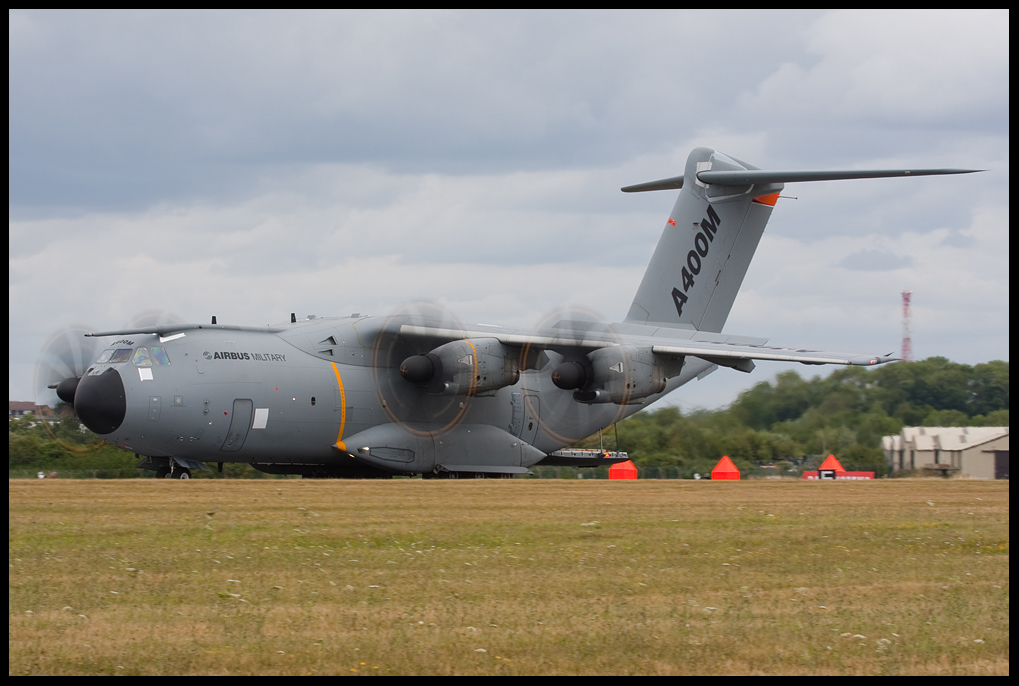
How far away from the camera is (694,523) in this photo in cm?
1370

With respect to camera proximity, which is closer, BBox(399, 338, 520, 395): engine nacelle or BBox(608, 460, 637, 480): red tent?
BBox(399, 338, 520, 395): engine nacelle

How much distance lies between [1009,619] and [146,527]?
8261mm

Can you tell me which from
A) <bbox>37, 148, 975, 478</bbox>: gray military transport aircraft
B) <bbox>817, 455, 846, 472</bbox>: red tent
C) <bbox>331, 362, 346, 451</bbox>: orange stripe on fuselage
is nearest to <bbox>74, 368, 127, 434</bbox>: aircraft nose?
<bbox>37, 148, 975, 478</bbox>: gray military transport aircraft

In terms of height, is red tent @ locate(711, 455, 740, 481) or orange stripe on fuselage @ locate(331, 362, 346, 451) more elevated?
orange stripe on fuselage @ locate(331, 362, 346, 451)

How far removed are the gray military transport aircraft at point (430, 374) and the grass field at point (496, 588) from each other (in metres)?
6.87

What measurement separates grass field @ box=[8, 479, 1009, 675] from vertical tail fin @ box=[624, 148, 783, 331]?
44.8 ft

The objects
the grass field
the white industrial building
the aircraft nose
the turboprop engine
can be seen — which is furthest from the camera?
the white industrial building

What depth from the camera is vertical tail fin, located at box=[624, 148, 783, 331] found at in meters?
28.9

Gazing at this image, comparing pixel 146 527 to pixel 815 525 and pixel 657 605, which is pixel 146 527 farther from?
pixel 815 525

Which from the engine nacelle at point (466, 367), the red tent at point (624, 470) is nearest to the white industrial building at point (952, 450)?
the red tent at point (624, 470)

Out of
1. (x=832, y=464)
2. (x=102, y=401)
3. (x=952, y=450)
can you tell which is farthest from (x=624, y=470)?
(x=102, y=401)

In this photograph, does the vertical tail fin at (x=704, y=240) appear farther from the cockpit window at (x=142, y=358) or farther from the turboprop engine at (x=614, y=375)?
the cockpit window at (x=142, y=358)

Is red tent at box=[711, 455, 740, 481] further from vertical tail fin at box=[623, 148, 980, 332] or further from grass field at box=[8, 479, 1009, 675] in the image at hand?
grass field at box=[8, 479, 1009, 675]

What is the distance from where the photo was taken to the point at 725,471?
29172mm
